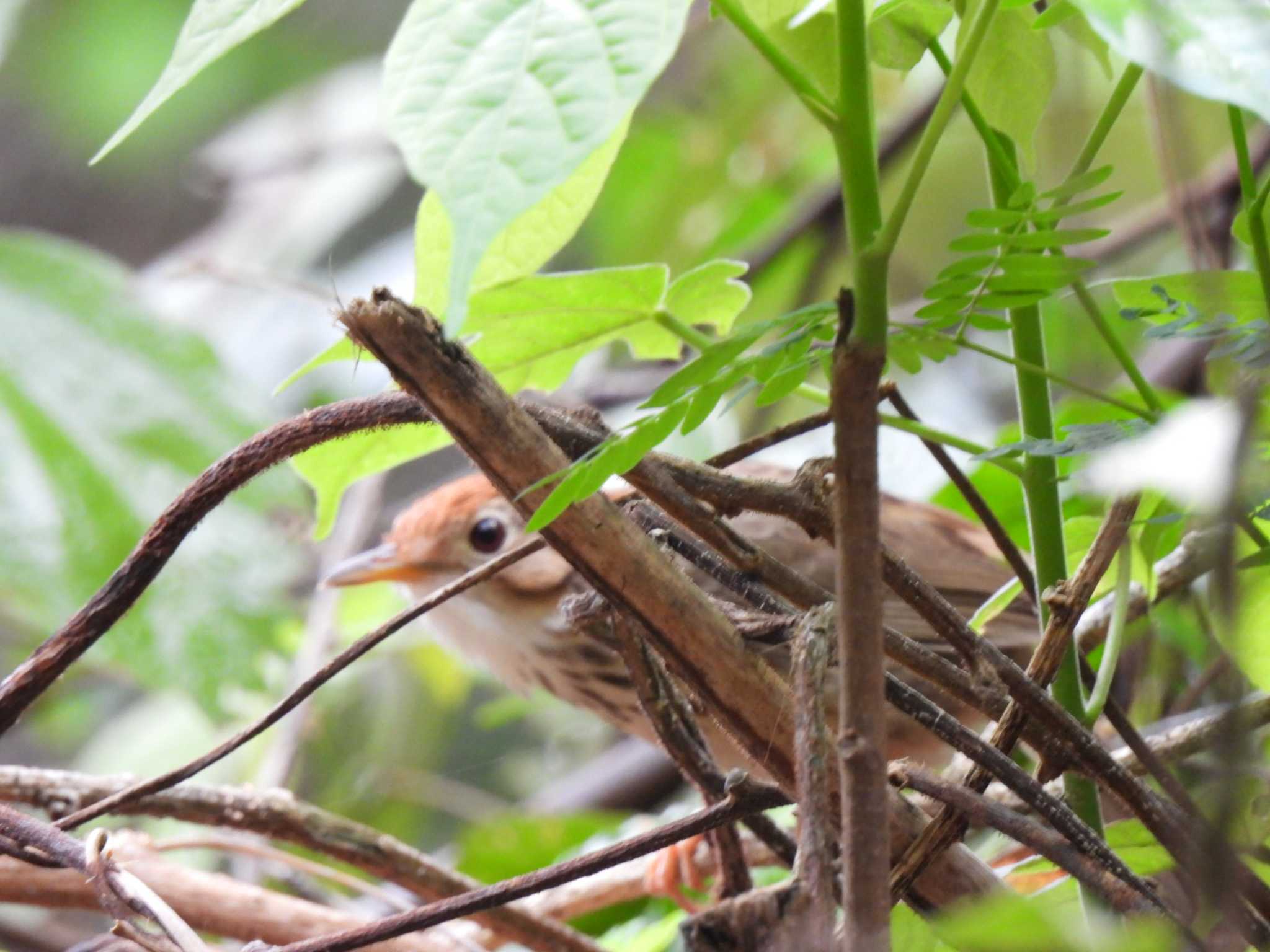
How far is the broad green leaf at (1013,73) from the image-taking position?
741 mm

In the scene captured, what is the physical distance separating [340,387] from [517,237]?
7.86 ft

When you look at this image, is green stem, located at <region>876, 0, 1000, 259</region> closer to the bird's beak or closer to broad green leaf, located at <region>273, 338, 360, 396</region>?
broad green leaf, located at <region>273, 338, 360, 396</region>

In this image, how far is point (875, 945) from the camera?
19.9 inches

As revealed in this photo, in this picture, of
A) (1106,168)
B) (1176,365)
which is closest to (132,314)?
(1176,365)

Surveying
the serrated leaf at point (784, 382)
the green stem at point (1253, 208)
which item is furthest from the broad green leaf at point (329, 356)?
the green stem at point (1253, 208)

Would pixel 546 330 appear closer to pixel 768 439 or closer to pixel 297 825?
pixel 768 439

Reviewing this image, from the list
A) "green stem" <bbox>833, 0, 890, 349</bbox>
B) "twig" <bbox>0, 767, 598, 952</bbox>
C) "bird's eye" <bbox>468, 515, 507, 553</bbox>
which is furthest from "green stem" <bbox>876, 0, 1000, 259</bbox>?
"bird's eye" <bbox>468, 515, 507, 553</bbox>

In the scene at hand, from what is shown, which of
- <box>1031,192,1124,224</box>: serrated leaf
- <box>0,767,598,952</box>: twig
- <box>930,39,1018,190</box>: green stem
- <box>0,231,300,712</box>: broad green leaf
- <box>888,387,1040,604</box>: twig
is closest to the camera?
<box>1031,192,1124,224</box>: serrated leaf

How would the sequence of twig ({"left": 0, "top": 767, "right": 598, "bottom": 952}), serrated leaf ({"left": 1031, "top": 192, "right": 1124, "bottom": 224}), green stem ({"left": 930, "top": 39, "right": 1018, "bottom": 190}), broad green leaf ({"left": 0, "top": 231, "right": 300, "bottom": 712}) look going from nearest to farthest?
serrated leaf ({"left": 1031, "top": 192, "right": 1124, "bottom": 224})
green stem ({"left": 930, "top": 39, "right": 1018, "bottom": 190})
twig ({"left": 0, "top": 767, "right": 598, "bottom": 952})
broad green leaf ({"left": 0, "top": 231, "right": 300, "bottom": 712})

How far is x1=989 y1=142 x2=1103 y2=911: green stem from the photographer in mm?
777

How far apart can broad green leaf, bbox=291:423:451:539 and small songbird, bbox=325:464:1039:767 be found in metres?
0.90

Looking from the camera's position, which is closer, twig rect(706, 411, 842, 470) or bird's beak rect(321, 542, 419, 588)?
twig rect(706, 411, 842, 470)

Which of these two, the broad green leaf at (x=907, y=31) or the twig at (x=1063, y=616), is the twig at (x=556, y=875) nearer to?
the twig at (x=1063, y=616)

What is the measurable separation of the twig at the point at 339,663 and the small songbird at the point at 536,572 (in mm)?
957
